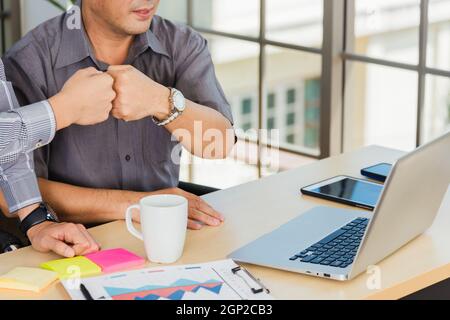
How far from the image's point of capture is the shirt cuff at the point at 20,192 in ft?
6.79

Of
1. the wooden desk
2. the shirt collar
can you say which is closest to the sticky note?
the wooden desk

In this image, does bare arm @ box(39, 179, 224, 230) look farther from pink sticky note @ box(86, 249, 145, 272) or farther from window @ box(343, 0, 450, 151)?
window @ box(343, 0, 450, 151)

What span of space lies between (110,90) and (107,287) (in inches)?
23.6

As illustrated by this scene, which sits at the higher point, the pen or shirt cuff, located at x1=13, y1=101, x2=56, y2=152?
shirt cuff, located at x1=13, y1=101, x2=56, y2=152

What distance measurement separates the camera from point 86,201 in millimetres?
2221

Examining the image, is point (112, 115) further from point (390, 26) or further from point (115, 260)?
point (390, 26)

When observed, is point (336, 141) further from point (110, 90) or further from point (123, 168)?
point (110, 90)

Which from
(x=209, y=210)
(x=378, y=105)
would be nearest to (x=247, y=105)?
(x=378, y=105)

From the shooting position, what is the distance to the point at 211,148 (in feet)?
8.15

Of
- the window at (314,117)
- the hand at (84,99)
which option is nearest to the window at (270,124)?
the window at (314,117)

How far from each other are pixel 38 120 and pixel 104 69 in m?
0.56

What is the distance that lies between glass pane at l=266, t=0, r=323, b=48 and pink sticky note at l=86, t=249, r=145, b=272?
1766mm

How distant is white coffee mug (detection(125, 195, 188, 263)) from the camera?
5.70 feet

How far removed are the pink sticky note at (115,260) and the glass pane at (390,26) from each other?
1.66 m
